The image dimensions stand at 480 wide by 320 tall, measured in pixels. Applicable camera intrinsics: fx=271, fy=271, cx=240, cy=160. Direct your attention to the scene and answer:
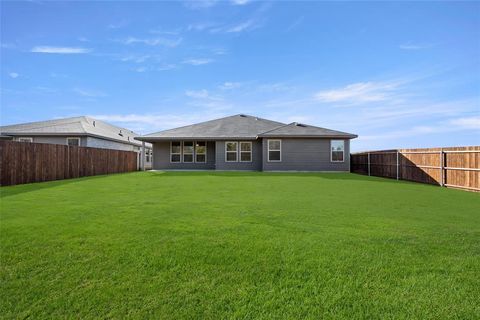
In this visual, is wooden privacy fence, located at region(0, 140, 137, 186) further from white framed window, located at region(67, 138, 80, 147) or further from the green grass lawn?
the green grass lawn

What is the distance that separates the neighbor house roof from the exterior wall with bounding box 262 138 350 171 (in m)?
0.65

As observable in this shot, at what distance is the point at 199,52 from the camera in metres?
16.8

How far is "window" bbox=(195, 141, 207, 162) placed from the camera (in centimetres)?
2255

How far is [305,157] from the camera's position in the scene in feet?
66.2

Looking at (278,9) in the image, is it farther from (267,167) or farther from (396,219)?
(396,219)

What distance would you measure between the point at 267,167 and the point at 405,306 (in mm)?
17911

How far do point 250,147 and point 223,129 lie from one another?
2.95 metres

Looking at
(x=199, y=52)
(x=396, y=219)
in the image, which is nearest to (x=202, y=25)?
(x=199, y=52)

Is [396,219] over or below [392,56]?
below

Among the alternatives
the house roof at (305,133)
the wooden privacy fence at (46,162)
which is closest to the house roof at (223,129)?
the house roof at (305,133)

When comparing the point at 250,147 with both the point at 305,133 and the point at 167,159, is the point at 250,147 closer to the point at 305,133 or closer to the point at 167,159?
the point at 305,133

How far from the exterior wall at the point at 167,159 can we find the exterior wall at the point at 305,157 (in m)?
4.83

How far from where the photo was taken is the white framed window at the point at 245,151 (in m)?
21.5

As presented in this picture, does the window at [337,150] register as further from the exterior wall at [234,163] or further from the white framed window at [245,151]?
the white framed window at [245,151]
